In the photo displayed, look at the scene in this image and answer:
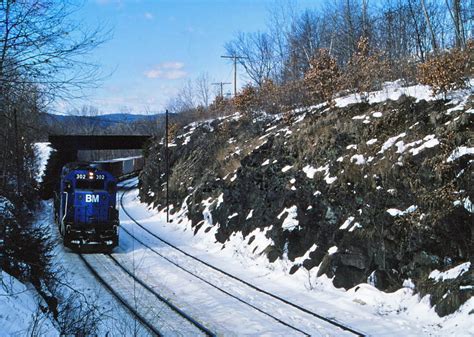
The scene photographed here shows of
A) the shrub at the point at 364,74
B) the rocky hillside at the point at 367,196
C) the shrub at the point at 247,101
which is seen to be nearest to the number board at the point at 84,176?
the rocky hillside at the point at 367,196

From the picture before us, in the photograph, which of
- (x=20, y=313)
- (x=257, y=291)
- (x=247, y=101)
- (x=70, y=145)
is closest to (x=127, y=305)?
(x=257, y=291)

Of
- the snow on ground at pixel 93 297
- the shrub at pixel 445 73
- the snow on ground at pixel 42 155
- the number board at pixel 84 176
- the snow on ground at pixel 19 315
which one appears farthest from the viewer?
the snow on ground at pixel 42 155

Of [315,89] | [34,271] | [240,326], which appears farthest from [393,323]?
[315,89]

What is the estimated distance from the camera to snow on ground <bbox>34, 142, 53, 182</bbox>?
42900 millimetres

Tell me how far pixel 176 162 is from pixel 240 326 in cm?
2751

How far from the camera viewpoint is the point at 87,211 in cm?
1873

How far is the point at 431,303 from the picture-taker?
9.60 m

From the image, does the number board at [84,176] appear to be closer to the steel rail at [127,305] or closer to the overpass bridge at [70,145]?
the steel rail at [127,305]

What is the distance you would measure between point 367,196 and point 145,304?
23.4ft

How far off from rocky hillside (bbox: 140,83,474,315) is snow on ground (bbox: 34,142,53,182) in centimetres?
2644

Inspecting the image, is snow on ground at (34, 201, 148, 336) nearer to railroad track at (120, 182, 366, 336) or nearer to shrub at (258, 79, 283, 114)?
railroad track at (120, 182, 366, 336)

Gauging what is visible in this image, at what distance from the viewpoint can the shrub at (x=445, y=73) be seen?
46.8 feet

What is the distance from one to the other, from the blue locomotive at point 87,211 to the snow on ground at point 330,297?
68.7 inches

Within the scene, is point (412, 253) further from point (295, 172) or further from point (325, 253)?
point (295, 172)
